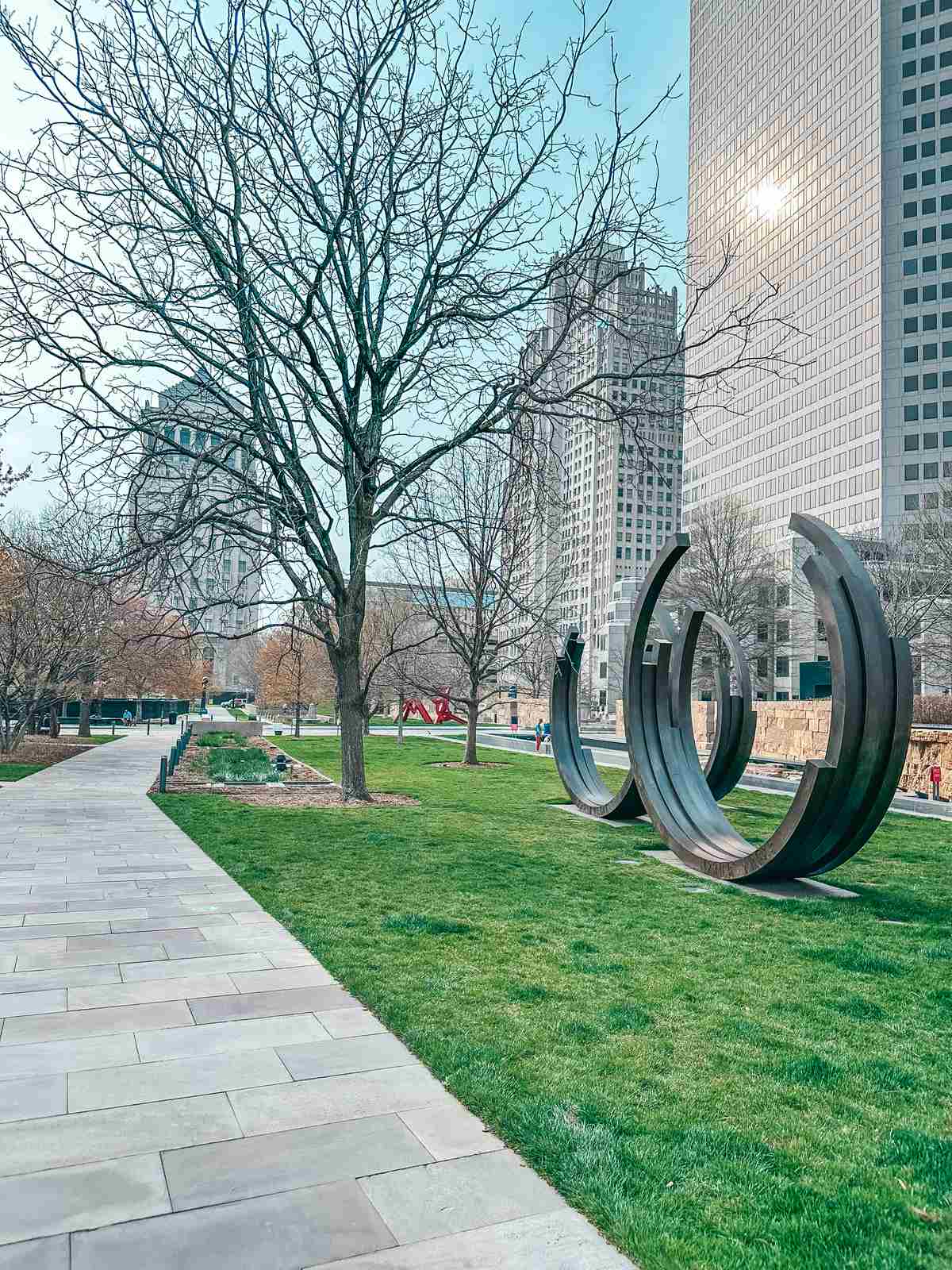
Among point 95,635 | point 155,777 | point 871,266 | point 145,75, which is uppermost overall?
point 871,266

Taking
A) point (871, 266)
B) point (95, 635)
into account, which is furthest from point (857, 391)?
point (95, 635)

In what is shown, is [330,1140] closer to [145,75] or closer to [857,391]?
[145,75]

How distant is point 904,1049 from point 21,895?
742 centimetres

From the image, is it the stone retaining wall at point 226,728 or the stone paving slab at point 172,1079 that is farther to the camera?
the stone retaining wall at point 226,728

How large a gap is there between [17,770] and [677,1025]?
68.6 ft

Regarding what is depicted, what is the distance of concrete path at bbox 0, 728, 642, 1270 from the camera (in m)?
2.85

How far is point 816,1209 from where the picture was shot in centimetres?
315

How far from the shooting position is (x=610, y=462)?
109562 mm

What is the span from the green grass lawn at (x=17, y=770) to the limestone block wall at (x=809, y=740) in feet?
55.9

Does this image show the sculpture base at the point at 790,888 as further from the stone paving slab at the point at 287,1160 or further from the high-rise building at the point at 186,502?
the high-rise building at the point at 186,502

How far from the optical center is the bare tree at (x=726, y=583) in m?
41.2

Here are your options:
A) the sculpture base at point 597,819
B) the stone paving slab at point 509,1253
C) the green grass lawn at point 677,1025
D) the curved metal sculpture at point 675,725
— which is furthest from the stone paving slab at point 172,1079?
the sculpture base at point 597,819

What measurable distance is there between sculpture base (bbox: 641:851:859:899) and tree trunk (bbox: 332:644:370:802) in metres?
7.44

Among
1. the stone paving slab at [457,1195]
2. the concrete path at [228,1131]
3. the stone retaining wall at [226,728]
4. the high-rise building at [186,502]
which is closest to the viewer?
the concrete path at [228,1131]
